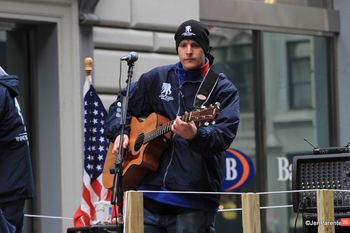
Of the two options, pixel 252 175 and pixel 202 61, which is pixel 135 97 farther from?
pixel 252 175

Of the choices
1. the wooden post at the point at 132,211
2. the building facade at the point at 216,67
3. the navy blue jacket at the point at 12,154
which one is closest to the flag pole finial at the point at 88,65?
the building facade at the point at 216,67

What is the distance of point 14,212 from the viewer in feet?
22.9

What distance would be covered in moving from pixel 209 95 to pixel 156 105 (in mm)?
420

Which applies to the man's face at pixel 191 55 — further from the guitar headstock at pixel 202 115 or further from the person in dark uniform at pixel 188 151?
the guitar headstock at pixel 202 115

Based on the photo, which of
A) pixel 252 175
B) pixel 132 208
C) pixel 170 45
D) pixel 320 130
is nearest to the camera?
pixel 132 208

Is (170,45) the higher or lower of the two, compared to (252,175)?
higher

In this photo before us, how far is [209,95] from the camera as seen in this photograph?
20.9ft

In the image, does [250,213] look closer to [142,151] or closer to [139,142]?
[142,151]

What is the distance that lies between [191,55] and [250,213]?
41.1 inches

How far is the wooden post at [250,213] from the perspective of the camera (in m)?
6.09

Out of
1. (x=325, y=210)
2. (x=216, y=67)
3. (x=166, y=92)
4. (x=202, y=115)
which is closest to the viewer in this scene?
(x=202, y=115)

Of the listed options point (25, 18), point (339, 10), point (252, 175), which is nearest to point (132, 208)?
point (25, 18)

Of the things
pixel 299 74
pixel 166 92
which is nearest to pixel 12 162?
pixel 166 92

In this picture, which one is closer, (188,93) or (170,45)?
(188,93)
